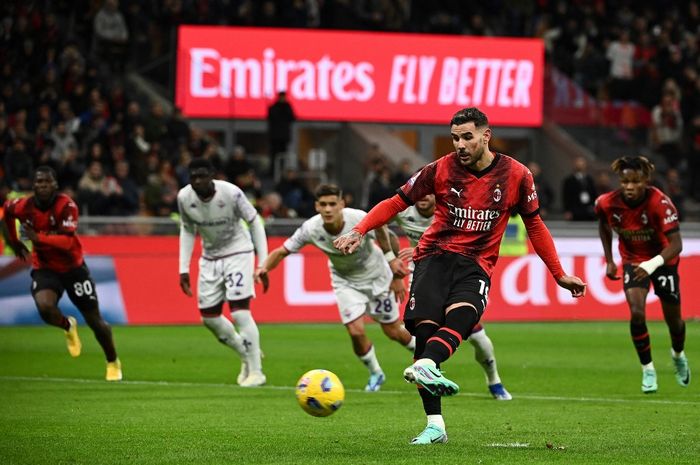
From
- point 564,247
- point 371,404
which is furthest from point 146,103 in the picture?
point 371,404

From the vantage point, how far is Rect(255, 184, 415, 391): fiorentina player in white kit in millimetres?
14492

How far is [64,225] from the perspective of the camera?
15328mm

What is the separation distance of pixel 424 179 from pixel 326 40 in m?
23.7

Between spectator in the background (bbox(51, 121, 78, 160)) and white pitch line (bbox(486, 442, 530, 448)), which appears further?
spectator in the background (bbox(51, 121, 78, 160))

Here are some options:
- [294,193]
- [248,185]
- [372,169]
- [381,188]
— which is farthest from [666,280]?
[372,169]

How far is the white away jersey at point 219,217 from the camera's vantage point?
50.6ft

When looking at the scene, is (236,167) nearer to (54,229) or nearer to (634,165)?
(54,229)

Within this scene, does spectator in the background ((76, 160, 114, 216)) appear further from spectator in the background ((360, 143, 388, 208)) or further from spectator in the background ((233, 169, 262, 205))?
spectator in the background ((360, 143, 388, 208))

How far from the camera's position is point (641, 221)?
14594 mm

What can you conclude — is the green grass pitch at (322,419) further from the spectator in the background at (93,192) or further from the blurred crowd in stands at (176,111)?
the blurred crowd in stands at (176,111)

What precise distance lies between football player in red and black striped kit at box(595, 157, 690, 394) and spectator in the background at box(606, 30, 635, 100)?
21.5 metres

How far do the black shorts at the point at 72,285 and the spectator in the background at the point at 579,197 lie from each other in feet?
51.8

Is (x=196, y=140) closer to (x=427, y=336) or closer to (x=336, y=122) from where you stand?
(x=336, y=122)

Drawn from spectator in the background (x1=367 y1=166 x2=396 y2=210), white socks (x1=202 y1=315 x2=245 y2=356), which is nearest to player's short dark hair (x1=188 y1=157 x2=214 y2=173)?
white socks (x1=202 y1=315 x2=245 y2=356)
